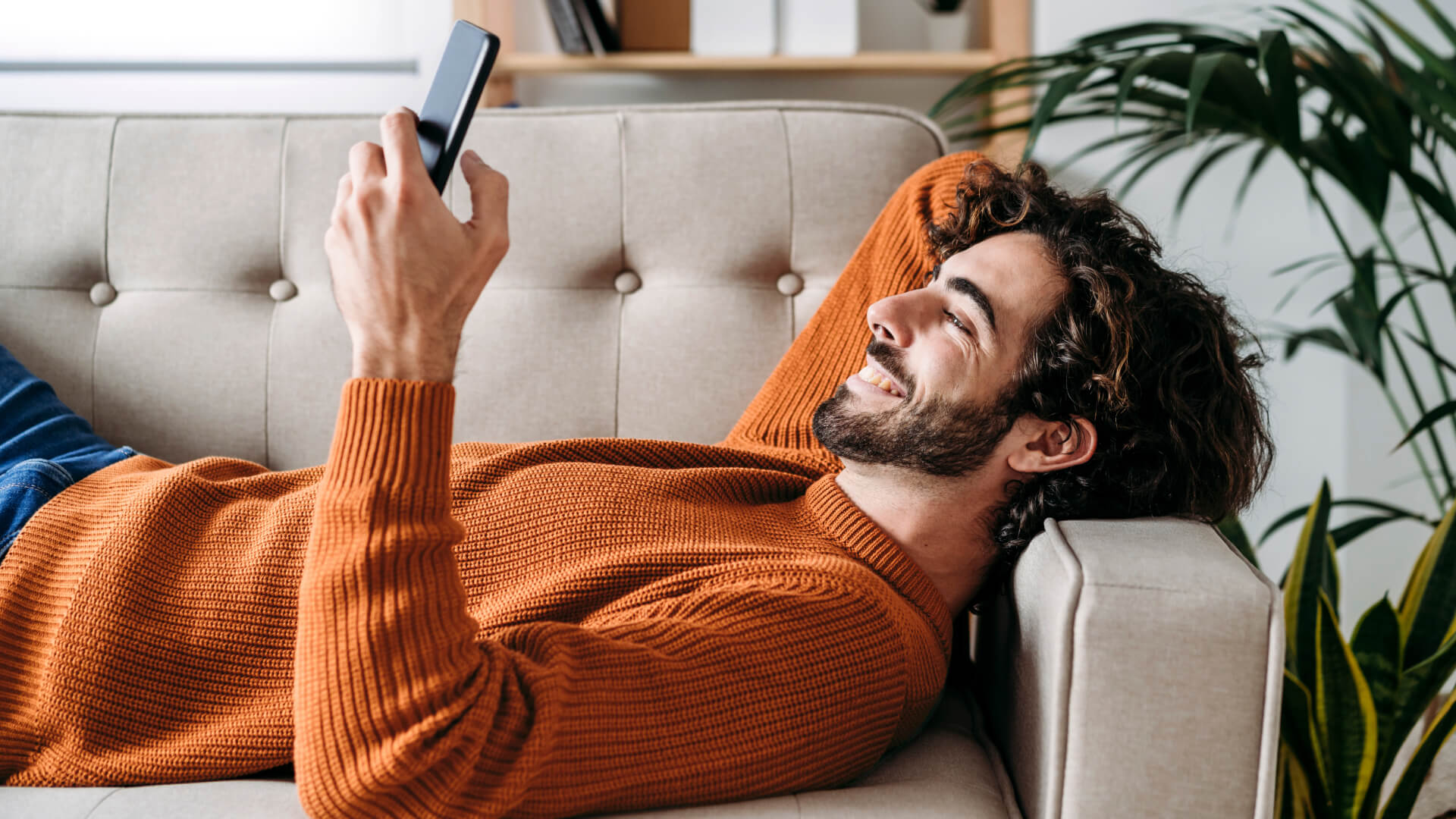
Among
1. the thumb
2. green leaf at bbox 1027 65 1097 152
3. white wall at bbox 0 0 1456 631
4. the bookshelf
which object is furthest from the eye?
white wall at bbox 0 0 1456 631

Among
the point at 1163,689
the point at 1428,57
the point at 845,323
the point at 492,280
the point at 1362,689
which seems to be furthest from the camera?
the point at 492,280

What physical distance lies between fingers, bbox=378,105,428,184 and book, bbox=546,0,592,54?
0.88 metres

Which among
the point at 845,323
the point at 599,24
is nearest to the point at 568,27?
the point at 599,24

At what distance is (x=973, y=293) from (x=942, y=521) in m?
0.22

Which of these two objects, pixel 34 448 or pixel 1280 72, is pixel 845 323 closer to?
pixel 1280 72

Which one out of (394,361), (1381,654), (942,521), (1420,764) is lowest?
(1420,764)

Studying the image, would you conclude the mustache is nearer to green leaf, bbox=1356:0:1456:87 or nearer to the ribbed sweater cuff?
the ribbed sweater cuff

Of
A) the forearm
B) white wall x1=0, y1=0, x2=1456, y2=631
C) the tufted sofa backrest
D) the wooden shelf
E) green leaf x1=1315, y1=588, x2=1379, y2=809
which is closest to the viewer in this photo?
the forearm

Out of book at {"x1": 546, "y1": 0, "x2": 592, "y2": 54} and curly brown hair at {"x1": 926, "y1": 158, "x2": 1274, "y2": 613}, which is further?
book at {"x1": 546, "y1": 0, "x2": 592, "y2": 54}

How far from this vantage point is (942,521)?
946 mm

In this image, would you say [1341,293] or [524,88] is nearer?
[1341,293]

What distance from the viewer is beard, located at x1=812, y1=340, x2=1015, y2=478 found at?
93cm

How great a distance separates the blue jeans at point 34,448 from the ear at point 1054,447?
0.90 m

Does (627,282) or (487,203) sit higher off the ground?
(487,203)
